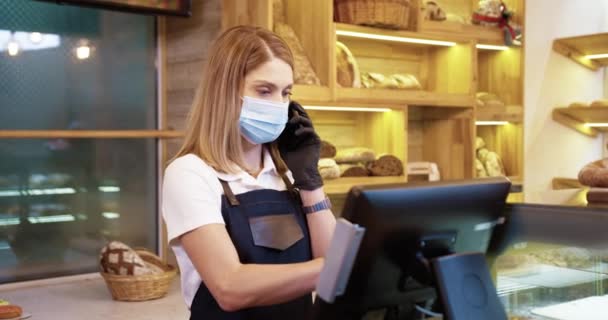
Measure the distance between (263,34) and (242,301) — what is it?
0.59 m

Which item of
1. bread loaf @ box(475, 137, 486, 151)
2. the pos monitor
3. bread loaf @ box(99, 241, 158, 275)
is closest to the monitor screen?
bread loaf @ box(99, 241, 158, 275)

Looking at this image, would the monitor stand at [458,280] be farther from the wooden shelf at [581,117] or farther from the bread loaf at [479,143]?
the wooden shelf at [581,117]

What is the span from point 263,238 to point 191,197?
20cm

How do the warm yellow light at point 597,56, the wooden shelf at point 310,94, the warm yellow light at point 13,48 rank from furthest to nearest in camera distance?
the warm yellow light at point 597,56 < the wooden shelf at point 310,94 < the warm yellow light at point 13,48

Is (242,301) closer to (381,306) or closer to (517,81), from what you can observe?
(381,306)

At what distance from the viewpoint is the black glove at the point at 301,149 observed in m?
1.65

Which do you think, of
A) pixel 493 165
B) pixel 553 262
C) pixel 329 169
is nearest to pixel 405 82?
pixel 329 169

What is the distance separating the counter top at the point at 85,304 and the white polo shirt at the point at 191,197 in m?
1.10

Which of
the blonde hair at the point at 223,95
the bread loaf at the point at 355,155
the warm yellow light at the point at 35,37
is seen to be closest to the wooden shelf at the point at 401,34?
the bread loaf at the point at 355,155

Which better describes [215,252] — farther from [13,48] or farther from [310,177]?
[13,48]

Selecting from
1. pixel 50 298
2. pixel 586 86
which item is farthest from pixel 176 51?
pixel 586 86

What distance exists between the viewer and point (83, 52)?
3111 millimetres

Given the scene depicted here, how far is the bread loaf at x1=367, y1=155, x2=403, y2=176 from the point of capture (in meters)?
3.42

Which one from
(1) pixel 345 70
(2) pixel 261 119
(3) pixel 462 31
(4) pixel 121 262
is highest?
(3) pixel 462 31
